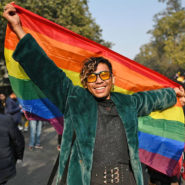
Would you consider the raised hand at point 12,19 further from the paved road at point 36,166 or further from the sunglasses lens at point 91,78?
the paved road at point 36,166

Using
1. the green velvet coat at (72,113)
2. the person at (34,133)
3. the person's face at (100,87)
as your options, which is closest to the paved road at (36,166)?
the person at (34,133)

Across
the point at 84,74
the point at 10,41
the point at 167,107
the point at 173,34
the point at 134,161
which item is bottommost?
the point at 134,161

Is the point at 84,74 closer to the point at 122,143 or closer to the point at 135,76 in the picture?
the point at 122,143

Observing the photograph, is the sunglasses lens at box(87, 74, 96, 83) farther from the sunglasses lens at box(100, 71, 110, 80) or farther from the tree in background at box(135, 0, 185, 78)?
the tree in background at box(135, 0, 185, 78)

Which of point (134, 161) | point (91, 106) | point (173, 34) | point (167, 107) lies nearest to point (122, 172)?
point (134, 161)

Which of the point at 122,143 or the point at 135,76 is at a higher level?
the point at 135,76

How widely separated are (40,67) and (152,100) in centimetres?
112

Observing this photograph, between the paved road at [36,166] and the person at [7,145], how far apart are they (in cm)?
177

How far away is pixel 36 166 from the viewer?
5.42 meters

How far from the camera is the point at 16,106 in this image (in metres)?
7.37

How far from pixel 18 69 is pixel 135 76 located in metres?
1.38

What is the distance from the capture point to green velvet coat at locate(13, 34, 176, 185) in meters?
1.87

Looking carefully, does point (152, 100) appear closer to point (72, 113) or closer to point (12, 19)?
point (72, 113)

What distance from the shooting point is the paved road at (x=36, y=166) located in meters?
4.61
